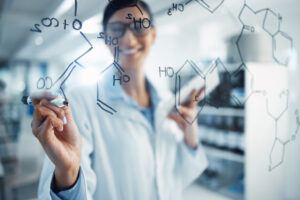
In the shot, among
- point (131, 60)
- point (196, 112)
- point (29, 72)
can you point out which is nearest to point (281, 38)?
point (196, 112)

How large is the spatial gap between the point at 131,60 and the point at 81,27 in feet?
0.48

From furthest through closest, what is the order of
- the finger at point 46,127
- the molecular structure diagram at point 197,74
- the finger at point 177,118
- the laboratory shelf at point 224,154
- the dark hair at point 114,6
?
the laboratory shelf at point 224,154 < the finger at point 177,118 < the molecular structure diagram at point 197,74 < the dark hair at point 114,6 < the finger at point 46,127

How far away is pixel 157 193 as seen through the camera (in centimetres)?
67

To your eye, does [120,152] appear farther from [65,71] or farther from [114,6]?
[114,6]

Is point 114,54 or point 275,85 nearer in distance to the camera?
point 114,54

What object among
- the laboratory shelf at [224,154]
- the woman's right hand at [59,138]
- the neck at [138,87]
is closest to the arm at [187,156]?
the neck at [138,87]

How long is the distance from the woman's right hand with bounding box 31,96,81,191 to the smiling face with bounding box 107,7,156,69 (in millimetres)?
184

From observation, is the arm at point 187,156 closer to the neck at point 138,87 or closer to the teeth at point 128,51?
the neck at point 138,87

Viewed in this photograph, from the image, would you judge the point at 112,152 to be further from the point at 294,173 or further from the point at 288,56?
the point at 294,173

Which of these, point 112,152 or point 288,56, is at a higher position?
point 288,56

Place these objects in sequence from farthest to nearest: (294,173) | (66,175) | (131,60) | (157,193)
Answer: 1. (294,173)
2. (157,193)
3. (131,60)
4. (66,175)

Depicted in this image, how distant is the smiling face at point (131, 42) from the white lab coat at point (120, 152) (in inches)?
3.2

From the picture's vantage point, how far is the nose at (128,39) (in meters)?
0.52

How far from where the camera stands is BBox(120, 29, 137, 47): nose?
0.52 metres
